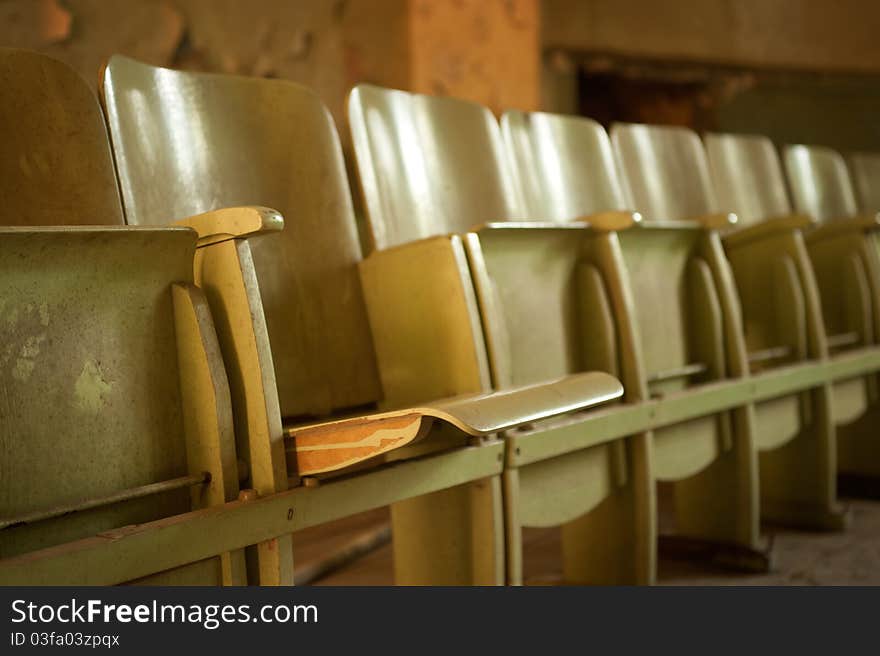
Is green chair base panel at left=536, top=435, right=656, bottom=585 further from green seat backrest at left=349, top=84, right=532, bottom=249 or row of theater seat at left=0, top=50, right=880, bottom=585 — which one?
green seat backrest at left=349, top=84, right=532, bottom=249

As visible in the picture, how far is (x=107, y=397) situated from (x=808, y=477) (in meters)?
1.39

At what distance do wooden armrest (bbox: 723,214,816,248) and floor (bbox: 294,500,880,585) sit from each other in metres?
0.54

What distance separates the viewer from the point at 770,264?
1.71 metres

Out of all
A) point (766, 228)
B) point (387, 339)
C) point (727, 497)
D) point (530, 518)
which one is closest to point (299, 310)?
point (387, 339)

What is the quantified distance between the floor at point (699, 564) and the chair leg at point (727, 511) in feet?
0.08

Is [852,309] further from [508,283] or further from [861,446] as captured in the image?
[508,283]

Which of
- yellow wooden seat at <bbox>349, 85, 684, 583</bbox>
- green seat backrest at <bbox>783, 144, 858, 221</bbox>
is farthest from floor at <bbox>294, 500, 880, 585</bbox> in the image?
green seat backrest at <bbox>783, 144, 858, 221</bbox>

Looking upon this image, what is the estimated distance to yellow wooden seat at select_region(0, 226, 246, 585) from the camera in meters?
0.67

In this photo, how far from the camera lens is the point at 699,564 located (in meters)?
1.54

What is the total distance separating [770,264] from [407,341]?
90cm

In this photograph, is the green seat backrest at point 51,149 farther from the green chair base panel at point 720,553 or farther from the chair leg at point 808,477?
the chair leg at point 808,477

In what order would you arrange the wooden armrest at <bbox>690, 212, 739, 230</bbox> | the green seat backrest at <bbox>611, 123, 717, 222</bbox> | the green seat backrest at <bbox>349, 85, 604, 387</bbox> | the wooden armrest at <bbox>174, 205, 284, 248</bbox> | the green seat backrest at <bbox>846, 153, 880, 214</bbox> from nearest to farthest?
the wooden armrest at <bbox>174, 205, 284, 248</bbox>
the green seat backrest at <bbox>349, 85, 604, 387</bbox>
the wooden armrest at <bbox>690, 212, 739, 230</bbox>
the green seat backrest at <bbox>611, 123, 717, 222</bbox>
the green seat backrest at <bbox>846, 153, 880, 214</bbox>

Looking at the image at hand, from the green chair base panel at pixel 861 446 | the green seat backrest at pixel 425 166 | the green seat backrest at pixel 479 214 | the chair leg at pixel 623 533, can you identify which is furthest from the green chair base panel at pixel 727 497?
the green chair base panel at pixel 861 446

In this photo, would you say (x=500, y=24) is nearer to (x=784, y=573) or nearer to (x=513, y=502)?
(x=784, y=573)
